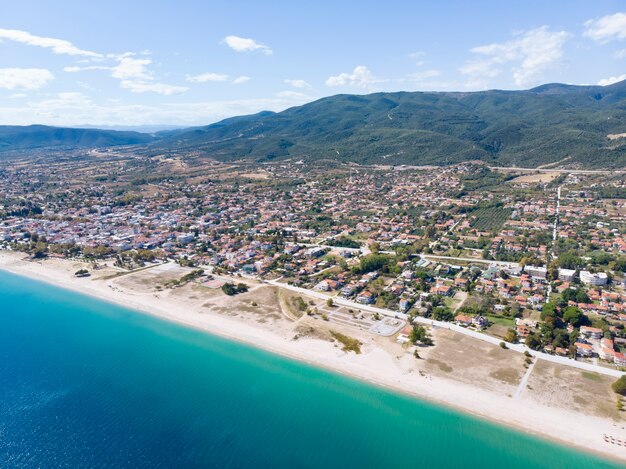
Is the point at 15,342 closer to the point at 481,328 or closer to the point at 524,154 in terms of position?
the point at 481,328

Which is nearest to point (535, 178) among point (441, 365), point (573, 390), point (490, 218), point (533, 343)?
point (490, 218)

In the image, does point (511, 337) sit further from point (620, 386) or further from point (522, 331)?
point (620, 386)

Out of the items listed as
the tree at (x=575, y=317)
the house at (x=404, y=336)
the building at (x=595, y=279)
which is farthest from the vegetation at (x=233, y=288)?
the building at (x=595, y=279)

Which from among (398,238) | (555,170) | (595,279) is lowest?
(398,238)

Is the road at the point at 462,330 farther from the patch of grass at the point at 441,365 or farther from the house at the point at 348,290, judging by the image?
the patch of grass at the point at 441,365

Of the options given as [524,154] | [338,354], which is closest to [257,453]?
[338,354]

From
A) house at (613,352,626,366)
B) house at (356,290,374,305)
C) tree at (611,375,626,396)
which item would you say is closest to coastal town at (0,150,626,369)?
house at (613,352,626,366)
